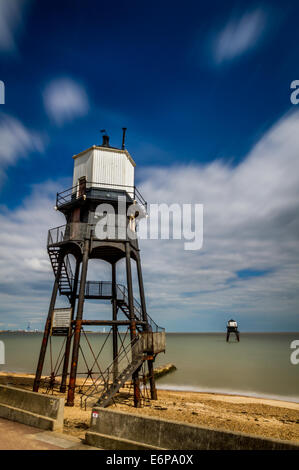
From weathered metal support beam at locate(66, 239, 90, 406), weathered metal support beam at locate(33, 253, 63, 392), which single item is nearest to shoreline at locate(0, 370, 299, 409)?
weathered metal support beam at locate(33, 253, 63, 392)

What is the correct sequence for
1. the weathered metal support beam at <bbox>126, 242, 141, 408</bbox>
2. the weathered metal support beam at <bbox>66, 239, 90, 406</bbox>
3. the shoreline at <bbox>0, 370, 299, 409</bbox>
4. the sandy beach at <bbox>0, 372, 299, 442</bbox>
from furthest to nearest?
the shoreline at <bbox>0, 370, 299, 409</bbox> < the weathered metal support beam at <bbox>126, 242, 141, 408</bbox> < the weathered metal support beam at <bbox>66, 239, 90, 406</bbox> < the sandy beach at <bbox>0, 372, 299, 442</bbox>

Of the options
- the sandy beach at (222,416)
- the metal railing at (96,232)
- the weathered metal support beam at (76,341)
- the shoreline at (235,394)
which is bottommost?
the shoreline at (235,394)

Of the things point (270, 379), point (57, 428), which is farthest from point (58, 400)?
point (270, 379)

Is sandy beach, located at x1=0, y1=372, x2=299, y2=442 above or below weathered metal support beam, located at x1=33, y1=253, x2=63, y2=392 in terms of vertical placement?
below

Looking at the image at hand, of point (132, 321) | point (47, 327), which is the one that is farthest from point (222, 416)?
point (47, 327)

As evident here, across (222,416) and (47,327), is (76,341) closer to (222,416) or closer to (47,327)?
(47,327)

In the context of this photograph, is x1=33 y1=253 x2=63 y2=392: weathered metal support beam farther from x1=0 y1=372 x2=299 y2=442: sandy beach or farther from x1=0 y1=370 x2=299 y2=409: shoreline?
x1=0 y1=370 x2=299 y2=409: shoreline

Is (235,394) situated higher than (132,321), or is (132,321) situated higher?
(132,321)

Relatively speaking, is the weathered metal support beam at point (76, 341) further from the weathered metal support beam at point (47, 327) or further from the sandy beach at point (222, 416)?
the weathered metal support beam at point (47, 327)

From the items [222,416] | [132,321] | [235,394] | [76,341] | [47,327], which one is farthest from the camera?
[235,394]

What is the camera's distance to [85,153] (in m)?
19.9

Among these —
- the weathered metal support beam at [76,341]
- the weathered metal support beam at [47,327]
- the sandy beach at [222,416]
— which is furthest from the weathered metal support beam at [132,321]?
the weathered metal support beam at [47,327]
